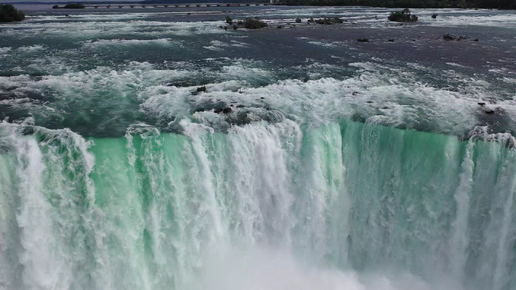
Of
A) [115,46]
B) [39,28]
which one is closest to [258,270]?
[115,46]

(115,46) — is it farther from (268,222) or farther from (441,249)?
(441,249)

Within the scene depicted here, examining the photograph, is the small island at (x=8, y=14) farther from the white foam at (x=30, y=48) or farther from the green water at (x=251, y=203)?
the green water at (x=251, y=203)

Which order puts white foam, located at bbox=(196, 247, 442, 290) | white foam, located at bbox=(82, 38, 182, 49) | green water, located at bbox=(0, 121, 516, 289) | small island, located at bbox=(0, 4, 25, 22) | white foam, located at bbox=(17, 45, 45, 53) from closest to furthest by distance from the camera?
green water, located at bbox=(0, 121, 516, 289)
white foam, located at bbox=(196, 247, 442, 290)
white foam, located at bbox=(17, 45, 45, 53)
white foam, located at bbox=(82, 38, 182, 49)
small island, located at bbox=(0, 4, 25, 22)

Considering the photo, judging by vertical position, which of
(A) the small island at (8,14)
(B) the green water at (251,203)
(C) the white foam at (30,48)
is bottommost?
(B) the green water at (251,203)

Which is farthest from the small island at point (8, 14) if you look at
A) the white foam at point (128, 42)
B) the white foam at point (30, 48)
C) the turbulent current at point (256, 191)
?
the turbulent current at point (256, 191)

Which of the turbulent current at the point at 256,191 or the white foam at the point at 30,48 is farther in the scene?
the white foam at the point at 30,48

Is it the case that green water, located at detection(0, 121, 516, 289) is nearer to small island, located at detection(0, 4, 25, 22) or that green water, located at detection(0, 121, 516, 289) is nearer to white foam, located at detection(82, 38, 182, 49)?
white foam, located at detection(82, 38, 182, 49)

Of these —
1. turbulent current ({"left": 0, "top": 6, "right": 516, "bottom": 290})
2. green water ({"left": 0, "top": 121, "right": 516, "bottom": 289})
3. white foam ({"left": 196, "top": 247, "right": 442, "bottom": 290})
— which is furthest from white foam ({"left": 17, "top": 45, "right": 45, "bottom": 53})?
white foam ({"left": 196, "top": 247, "right": 442, "bottom": 290})

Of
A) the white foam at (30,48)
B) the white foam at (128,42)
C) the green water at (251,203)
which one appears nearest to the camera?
the green water at (251,203)
